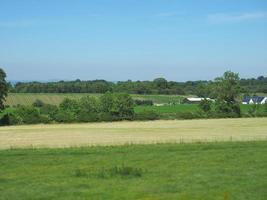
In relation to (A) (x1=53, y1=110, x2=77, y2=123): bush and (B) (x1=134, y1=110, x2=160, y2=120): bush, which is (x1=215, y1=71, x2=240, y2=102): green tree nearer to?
(B) (x1=134, y1=110, x2=160, y2=120): bush

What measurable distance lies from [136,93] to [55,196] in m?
159

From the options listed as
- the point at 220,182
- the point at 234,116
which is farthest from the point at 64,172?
the point at 234,116

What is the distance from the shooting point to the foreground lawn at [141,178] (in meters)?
12.5

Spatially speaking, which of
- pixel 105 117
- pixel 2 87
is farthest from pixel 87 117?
pixel 2 87

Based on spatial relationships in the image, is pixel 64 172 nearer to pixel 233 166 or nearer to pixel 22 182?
pixel 22 182

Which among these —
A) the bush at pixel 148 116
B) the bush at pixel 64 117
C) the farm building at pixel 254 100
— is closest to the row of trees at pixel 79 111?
the bush at pixel 64 117

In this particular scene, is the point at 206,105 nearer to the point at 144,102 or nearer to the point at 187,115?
the point at 187,115

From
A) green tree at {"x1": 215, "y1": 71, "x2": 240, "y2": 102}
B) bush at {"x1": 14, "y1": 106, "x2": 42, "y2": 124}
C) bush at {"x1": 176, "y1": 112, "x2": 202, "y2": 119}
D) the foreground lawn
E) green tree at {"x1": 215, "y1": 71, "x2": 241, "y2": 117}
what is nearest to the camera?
the foreground lawn

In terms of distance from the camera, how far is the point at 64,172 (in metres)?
17.1

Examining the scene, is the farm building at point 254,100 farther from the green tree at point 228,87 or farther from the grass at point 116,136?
the grass at point 116,136

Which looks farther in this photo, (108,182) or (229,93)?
(229,93)

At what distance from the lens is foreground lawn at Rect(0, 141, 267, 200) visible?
492 inches

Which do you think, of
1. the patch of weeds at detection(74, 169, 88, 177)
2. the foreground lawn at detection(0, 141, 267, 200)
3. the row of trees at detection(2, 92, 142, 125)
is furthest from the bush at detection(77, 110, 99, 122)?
the patch of weeds at detection(74, 169, 88, 177)

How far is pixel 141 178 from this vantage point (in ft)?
50.2
